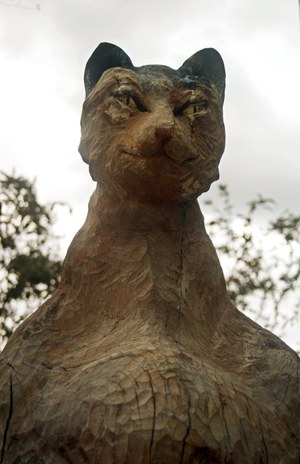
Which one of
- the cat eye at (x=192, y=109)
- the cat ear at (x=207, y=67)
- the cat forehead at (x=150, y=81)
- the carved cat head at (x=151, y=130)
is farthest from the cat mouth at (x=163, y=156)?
the cat ear at (x=207, y=67)

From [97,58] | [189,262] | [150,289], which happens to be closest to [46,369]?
[150,289]

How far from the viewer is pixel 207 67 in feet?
10.9

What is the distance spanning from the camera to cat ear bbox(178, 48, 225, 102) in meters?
3.29

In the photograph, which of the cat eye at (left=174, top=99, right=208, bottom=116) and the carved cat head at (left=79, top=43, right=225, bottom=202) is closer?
the carved cat head at (left=79, top=43, right=225, bottom=202)

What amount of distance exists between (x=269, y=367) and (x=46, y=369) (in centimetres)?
105

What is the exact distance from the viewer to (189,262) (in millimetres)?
3082

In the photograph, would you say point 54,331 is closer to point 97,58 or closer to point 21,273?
point 97,58

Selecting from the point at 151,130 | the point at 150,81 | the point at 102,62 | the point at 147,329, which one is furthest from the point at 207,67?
the point at 147,329

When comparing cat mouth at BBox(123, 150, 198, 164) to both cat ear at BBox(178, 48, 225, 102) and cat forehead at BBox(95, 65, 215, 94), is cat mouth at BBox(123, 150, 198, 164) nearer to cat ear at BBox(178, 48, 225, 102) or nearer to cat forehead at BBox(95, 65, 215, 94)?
cat forehead at BBox(95, 65, 215, 94)

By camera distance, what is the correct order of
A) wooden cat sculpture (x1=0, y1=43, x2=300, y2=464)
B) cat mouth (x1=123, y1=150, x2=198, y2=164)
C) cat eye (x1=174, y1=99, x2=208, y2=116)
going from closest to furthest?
wooden cat sculpture (x1=0, y1=43, x2=300, y2=464) → cat mouth (x1=123, y1=150, x2=198, y2=164) → cat eye (x1=174, y1=99, x2=208, y2=116)

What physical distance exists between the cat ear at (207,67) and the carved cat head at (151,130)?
3cm

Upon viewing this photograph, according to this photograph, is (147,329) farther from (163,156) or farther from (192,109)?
(192,109)

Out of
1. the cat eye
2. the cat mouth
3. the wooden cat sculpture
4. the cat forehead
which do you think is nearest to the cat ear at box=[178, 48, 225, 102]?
the wooden cat sculpture

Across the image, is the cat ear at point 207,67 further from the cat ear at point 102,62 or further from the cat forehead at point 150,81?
the cat ear at point 102,62
